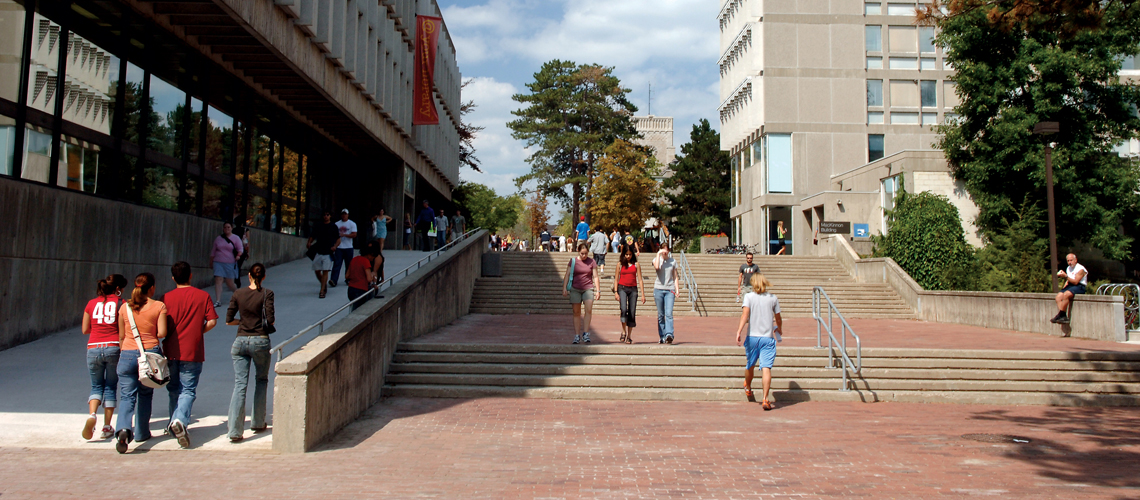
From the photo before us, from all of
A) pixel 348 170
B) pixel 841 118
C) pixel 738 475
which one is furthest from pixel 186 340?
pixel 841 118

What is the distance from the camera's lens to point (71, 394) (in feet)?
27.8

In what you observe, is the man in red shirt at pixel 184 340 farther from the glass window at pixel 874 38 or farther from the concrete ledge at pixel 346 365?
the glass window at pixel 874 38

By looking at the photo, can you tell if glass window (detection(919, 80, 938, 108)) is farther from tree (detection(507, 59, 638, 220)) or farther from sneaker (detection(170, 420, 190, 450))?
sneaker (detection(170, 420, 190, 450))

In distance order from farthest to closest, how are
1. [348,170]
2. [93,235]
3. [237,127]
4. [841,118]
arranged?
[841,118] → [348,170] → [237,127] → [93,235]

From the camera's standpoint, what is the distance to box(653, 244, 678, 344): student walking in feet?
40.5

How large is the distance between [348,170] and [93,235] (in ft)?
50.6

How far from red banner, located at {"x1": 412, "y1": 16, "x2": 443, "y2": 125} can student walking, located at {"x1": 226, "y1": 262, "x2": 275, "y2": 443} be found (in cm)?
2187

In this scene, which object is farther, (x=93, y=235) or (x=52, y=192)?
(x=93, y=235)

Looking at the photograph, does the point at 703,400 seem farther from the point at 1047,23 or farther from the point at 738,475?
the point at 1047,23

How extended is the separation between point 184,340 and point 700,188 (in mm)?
55201

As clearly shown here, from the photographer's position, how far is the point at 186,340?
7.18 metres

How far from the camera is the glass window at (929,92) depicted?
127 feet

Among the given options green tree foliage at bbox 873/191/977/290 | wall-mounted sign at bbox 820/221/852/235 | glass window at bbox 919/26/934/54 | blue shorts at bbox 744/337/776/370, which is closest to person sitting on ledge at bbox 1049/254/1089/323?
green tree foliage at bbox 873/191/977/290

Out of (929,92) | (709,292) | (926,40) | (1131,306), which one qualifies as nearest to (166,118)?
(709,292)
